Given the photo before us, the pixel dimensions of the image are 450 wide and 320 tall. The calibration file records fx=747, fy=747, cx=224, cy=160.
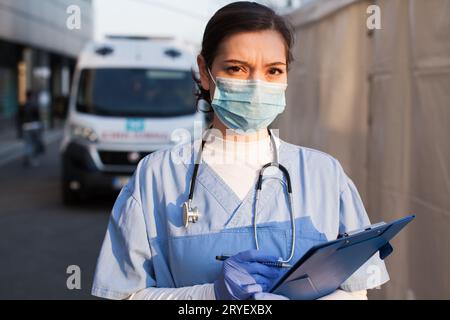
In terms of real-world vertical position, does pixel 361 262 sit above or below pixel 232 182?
below

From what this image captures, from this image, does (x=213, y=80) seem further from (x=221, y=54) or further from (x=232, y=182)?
(x=232, y=182)

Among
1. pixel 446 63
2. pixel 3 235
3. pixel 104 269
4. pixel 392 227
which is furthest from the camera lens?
pixel 3 235

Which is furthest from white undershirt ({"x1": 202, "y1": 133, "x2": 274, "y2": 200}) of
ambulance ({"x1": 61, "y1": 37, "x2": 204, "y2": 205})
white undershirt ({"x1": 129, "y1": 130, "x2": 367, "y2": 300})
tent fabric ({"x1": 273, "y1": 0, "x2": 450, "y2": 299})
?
ambulance ({"x1": 61, "y1": 37, "x2": 204, "y2": 205})

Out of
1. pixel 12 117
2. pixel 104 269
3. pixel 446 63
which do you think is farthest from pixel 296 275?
pixel 12 117

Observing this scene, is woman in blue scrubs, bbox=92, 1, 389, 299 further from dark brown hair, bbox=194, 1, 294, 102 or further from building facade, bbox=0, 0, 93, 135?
building facade, bbox=0, 0, 93, 135

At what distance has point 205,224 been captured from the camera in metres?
2.16

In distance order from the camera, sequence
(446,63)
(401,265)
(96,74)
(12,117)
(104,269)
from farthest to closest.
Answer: (12,117) → (96,74) → (401,265) → (446,63) → (104,269)

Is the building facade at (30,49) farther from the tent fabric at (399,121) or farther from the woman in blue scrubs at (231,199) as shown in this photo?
the woman in blue scrubs at (231,199)

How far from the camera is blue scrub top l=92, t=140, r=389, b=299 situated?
6.99 ft

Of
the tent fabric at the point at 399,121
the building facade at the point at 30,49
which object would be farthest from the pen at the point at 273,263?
the building facade at the point at 30,49

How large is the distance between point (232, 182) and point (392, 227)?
51cm

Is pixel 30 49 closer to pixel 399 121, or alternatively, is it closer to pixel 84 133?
pixel 84 133

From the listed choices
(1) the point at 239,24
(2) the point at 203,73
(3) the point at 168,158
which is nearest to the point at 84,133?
(2) the point at 203,73

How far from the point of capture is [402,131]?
14.9 ft
